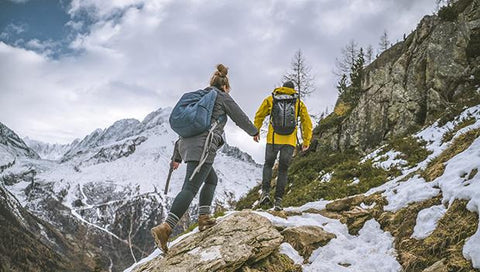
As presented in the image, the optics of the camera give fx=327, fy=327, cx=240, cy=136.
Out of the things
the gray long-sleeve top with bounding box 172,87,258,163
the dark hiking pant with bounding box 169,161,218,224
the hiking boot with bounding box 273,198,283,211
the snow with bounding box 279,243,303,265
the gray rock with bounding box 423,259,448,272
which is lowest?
the gray rock with bounding box 423,259,448,272

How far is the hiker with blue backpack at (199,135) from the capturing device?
15.4ft

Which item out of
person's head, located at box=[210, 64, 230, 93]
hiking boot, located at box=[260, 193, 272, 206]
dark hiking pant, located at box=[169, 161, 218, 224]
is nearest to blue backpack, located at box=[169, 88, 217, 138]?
person's head, located at box=[210, 64, 230, 93]

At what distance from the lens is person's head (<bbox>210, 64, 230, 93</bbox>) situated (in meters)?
5.37

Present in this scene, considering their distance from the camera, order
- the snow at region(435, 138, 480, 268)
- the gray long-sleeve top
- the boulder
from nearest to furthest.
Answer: the snow at region(435, 138, 480, 268)
the gray long-sleeve top
the boulder

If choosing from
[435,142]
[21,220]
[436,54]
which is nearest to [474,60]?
[436,54]

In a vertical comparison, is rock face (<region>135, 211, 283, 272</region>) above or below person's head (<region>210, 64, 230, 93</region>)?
below

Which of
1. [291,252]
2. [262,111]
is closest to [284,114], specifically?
[262,111]

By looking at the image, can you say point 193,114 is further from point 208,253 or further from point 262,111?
point 262,111

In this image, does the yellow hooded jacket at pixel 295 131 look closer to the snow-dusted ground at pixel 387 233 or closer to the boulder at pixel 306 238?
the snow-dusted ground at pixel 387 233

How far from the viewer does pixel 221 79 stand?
5383 millimetres

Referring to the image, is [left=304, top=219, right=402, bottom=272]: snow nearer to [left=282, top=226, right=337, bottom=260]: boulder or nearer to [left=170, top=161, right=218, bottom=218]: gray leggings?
[left=282, top=226, right=337, bottom=260]: boulder

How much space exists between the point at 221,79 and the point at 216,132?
96 centimetres

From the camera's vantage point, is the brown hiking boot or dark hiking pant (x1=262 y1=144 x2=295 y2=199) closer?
the brown hiking boot

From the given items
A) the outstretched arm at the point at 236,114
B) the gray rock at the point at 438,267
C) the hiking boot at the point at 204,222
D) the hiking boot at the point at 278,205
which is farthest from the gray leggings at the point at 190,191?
the gray rock at the point at 438,267
